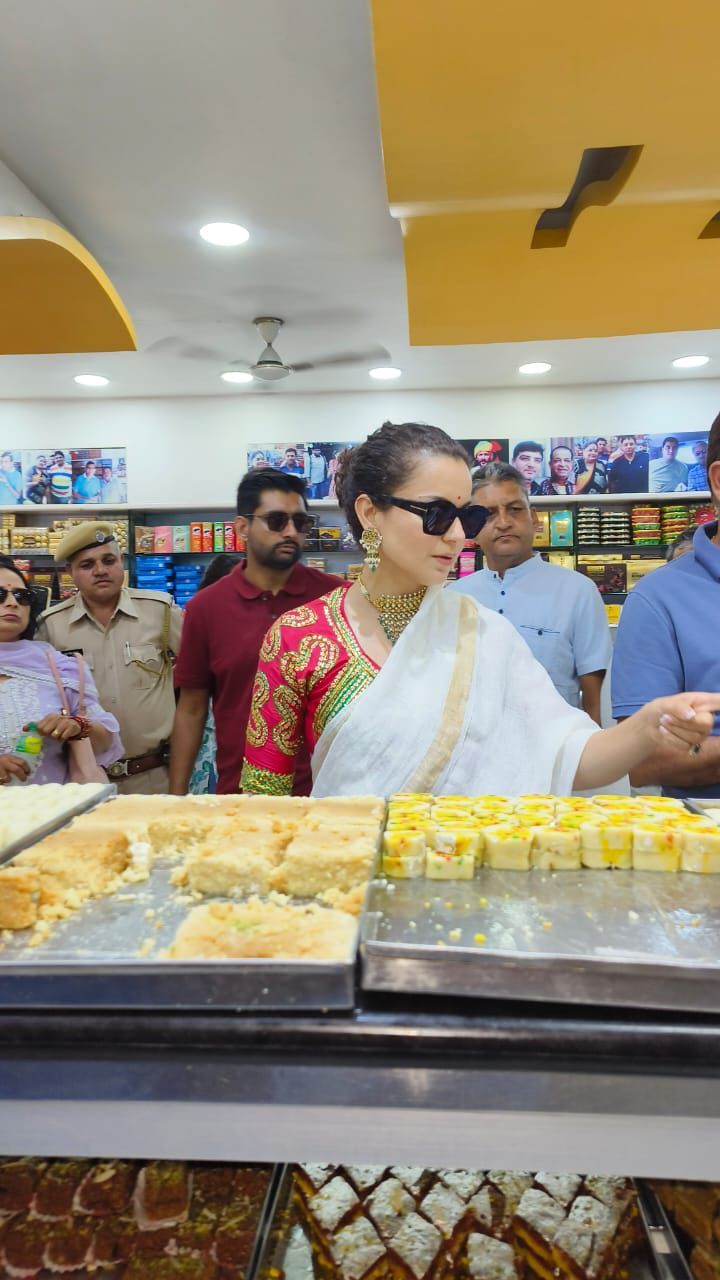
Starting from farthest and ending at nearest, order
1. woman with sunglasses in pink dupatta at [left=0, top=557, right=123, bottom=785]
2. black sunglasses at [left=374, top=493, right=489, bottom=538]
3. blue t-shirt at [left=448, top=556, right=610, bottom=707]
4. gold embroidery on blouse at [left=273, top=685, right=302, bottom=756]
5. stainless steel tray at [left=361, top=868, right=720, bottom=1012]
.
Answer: blue t-shirt at [left=448, top=556, right=610, bottom=707], woman with sunglasses in pink dupatta at [left=0, top=557, right=123, bottom=785], gold embroidery on blouse at [left=273, top=685, right=302, bottom=756], black sunglasses at [left=374, top=493, right=489, bottom=538], stainless steel tray at [left=361, top=868, right=720, bottom=1012]

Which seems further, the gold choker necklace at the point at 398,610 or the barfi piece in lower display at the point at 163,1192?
the gold choker necklace at the point at 398,610

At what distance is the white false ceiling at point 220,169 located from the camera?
2582 millimetres

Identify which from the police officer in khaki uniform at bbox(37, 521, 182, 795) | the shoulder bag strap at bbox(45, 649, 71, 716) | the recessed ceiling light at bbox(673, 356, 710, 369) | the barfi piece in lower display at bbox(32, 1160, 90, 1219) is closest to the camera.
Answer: the barfi piece in lower display at bbox(32, 1160, 90, 1219)

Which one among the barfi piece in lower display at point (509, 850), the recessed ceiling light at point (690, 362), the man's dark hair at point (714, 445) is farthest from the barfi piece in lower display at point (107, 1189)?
the recessed ceiling light at point (690, 362)

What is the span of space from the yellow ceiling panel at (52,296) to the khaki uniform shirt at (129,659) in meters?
1.21

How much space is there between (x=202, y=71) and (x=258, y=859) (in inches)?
113

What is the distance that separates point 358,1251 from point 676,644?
4.62 ft

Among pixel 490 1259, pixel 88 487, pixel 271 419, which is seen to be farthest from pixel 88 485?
pixel 490 1259

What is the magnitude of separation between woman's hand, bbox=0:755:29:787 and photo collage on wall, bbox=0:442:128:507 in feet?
16.7

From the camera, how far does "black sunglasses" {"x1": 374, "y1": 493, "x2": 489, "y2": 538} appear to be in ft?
5.57

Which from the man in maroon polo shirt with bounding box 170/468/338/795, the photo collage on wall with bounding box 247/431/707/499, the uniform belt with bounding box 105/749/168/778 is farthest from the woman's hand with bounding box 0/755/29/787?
the photo collage on wall with bounding box 247/431/707/499

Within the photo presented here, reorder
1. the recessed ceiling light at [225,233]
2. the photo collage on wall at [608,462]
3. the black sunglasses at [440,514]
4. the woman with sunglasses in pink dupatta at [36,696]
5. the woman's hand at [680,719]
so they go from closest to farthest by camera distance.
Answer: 1. the woman's hand at [680,719]
2. the black sunglasses at [440,514]
3. the woman with sunglasses in pink dupatta at [36,696]
4. the recessed ceiling light at [225,233]
5. the photo collage on wall at [608,462]

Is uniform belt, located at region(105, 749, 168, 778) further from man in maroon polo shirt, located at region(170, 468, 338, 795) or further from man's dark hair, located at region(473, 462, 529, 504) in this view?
man's dark hair, located at region(473, 462, 529, 504)

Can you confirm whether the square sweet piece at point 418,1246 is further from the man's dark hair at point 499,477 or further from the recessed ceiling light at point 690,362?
the recessed ceiling light at point 690,362
